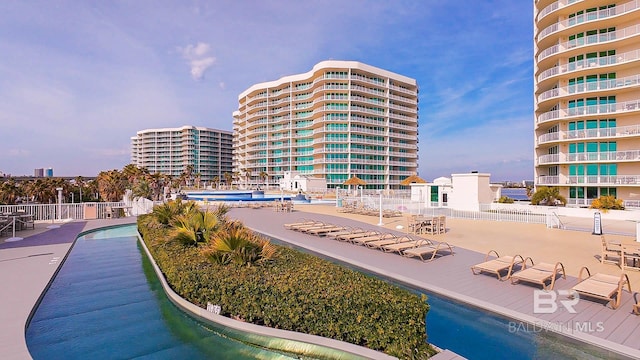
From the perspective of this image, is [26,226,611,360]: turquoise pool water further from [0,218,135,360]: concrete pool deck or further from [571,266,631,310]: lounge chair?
[571,266,631,310]: lounge chair

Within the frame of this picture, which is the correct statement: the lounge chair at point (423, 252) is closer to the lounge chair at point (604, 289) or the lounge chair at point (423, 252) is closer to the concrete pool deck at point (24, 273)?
the lounge chair at point (604, 289)

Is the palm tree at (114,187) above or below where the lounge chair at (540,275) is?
above

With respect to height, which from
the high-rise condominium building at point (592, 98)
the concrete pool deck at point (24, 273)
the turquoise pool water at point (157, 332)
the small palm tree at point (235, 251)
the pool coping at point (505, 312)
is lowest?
the turquoise pool water at point (157, 332)

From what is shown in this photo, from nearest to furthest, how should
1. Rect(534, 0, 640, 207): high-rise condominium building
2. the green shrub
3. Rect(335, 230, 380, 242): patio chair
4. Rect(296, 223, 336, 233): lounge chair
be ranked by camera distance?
the green shrub, Rect(335, 230, 380, 242): patio chair, Rect(296, 223, 336, 233): lounge chair, Rect(534, 0, 640, 207): high-rise condominium building

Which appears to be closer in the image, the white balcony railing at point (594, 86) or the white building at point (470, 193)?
the white building at point (470, 193)

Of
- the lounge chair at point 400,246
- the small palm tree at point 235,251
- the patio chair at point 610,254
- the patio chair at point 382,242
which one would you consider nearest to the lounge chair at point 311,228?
the patio chair at point 382,242

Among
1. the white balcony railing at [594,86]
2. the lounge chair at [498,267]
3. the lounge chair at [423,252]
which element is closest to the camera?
the lounge chair at [498,267]

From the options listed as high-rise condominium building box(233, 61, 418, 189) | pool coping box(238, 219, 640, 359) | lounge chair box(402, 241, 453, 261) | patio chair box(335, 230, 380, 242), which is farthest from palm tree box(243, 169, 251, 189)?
pool coping box(238, 219, 640, 359)

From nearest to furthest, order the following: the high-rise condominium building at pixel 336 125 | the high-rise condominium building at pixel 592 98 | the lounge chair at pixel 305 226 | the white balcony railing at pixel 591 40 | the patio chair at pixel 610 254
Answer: the patio chair at pixel 610 254
the lounge chair at pixel 305 226
the high-rise condominium building at pixel 592 98
the white balcony railing at pixel 591 40
the high-rise condominium building at pixel 336 125
